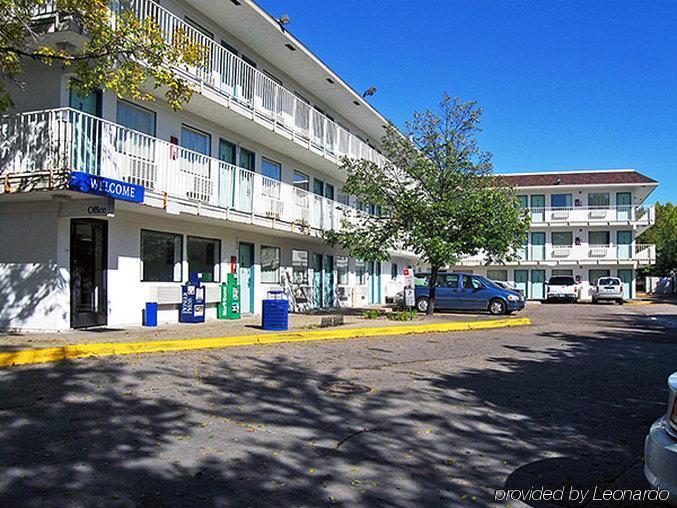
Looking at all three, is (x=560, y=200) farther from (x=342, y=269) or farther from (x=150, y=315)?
(x=150, y=315)

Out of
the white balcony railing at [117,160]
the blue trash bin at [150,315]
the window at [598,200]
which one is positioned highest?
the window at [598,200]

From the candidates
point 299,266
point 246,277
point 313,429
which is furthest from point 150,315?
point 313,429

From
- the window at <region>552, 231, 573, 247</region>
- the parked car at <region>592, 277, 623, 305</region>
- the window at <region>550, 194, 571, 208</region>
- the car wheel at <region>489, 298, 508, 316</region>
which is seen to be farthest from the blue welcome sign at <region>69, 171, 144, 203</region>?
the window at <region>550, 194, 571, 208</region>

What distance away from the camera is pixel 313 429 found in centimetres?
602

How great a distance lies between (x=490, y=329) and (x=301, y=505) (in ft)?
48.6

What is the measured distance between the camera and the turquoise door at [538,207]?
48656 mm

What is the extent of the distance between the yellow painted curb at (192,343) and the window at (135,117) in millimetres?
6138

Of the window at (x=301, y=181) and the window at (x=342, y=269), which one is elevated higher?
the window at (x=301, y=181)

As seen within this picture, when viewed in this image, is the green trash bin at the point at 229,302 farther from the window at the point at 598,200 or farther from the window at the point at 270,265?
the window at the point at 598,200

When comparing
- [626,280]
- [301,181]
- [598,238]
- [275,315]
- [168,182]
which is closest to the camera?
[168,182]

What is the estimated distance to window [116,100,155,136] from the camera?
14.2 metres

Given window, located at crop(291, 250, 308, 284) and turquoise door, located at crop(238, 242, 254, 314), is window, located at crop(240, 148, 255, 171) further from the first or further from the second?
window, located at crop(291, 250, 308, 284)

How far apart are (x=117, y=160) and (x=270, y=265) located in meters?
9.08

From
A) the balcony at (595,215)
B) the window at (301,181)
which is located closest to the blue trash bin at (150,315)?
the window at (301,181)
